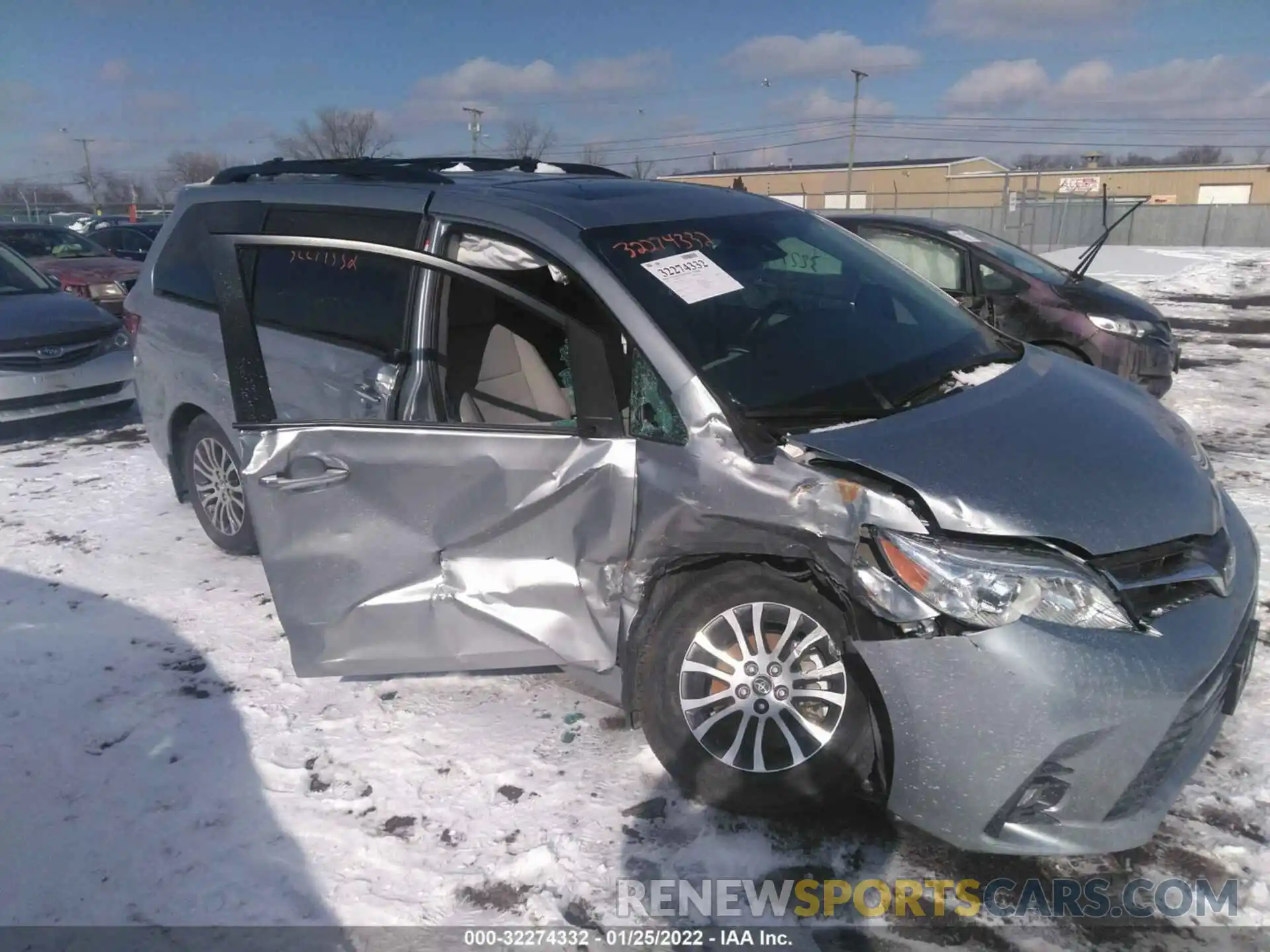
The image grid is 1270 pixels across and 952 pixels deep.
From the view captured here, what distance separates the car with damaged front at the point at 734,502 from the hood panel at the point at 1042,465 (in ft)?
0.04

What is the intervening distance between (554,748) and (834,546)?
1.32m

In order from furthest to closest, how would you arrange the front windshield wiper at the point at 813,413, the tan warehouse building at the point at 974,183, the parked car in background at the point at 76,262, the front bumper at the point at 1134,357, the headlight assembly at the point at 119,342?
the tan warehouse building at the point at 974,183
the parked car in background at the point at 76,262
the headlight assembly at the point at 119,342
the front bumper at the point at 1134,357
the front windshield wiper at the point at 813,413

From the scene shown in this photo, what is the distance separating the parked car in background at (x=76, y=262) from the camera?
10844 mm

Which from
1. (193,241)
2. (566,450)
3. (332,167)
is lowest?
(566,450)

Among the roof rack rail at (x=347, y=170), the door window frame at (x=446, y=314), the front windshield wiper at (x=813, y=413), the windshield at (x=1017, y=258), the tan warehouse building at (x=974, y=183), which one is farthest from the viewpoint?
the tan warehouse building at (x=974, y=183)

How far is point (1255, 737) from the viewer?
9.68 feet

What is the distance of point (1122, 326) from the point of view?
6676mm

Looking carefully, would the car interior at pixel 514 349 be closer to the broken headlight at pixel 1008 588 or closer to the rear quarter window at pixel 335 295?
the rear quarter window at pixel 335 295

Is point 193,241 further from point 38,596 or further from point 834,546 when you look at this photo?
point 834,546

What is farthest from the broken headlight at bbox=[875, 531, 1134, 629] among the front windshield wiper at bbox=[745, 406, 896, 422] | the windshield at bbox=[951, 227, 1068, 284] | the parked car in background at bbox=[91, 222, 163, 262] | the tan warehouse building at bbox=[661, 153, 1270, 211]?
the tan warehouse building at bbox=[661, 153, 1270, 211]

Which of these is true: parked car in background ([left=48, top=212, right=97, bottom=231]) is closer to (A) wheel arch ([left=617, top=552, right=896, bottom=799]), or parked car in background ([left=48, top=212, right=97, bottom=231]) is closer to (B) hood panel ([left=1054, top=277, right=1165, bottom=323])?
(B) hood panel ([left=1054, top=277, right=1165, bottom=323])

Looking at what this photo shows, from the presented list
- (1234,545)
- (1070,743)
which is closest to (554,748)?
(1070,743)

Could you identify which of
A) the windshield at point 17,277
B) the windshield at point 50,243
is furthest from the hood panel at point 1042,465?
the windshield at point 50,243

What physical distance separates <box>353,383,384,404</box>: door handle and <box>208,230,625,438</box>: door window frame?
0.56 ft
